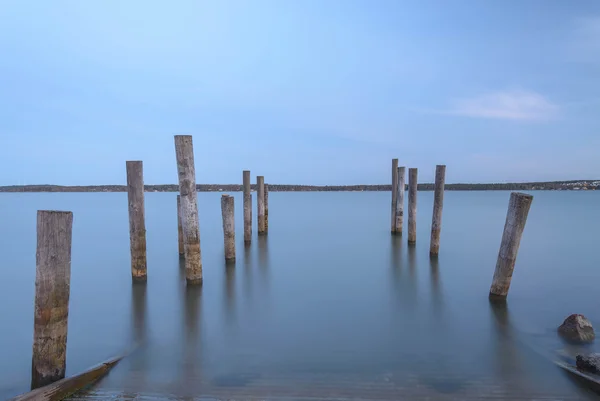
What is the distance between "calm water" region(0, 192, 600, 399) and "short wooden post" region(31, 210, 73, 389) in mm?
484

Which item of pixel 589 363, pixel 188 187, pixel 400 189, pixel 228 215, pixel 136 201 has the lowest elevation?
pixel 589 363

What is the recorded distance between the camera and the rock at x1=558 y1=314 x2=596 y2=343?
17.8 feet

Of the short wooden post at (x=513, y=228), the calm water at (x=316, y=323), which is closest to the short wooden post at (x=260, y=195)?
the calm water at (x=316, y=323)

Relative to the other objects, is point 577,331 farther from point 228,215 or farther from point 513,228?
point 228,215

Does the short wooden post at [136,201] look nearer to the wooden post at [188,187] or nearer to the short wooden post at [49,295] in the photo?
the wooden post at [188,187]

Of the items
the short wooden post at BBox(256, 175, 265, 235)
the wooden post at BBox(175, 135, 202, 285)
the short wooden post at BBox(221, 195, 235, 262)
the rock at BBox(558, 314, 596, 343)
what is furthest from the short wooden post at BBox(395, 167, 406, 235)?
the wooden post at BBox(175, 135, 202, 285)

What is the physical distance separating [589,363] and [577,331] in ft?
4.56

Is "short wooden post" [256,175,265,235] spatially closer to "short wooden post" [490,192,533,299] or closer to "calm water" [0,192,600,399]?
"calm water" [0,192,600,399]

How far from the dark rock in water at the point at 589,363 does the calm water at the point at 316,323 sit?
0.77ft

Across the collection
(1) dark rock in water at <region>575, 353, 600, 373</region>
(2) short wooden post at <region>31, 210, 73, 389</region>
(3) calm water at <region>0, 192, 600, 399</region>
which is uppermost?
(2) short wooden post at <region>31, 210, 73, 389</region>

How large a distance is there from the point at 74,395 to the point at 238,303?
3843 millimetres

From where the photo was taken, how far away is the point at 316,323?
6301mm

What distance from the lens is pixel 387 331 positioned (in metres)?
5.96

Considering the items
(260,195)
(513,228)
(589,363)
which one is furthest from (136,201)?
(260,195)
